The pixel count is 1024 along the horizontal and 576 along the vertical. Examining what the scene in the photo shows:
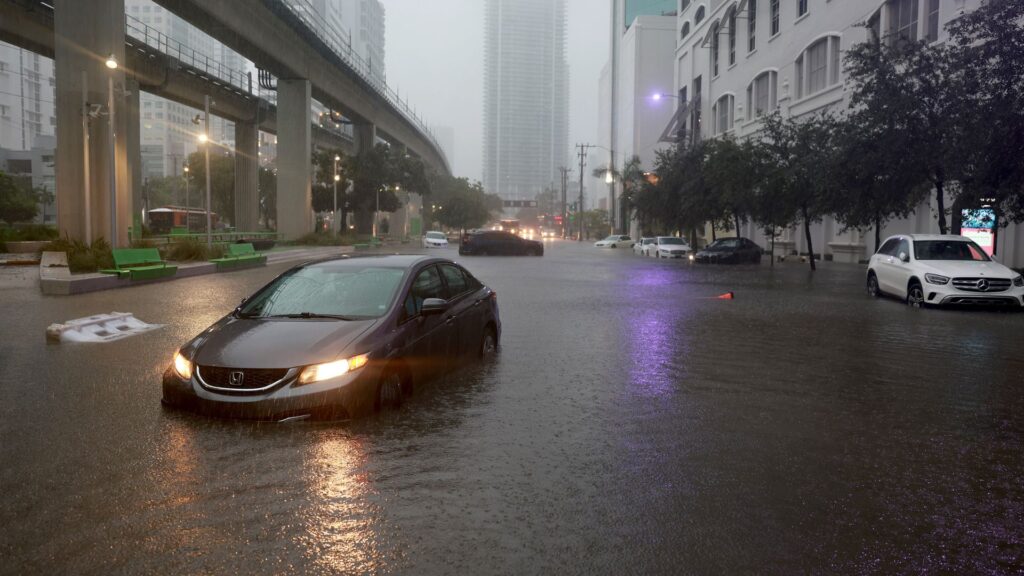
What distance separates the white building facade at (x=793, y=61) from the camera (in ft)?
107

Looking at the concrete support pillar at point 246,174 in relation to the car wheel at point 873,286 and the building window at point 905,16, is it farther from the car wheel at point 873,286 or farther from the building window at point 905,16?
the car wheel at point 873,286

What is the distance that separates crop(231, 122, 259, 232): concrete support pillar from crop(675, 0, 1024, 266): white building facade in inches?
1281

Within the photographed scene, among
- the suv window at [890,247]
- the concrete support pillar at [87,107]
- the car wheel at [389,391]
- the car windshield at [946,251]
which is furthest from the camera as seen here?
the concrete support pillar at [87,107]

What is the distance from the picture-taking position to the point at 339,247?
51.4 metres

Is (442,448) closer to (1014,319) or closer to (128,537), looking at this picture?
(128,537)

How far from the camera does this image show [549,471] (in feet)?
17.4

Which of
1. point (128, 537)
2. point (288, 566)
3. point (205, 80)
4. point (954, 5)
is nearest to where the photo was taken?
point (288, 566)

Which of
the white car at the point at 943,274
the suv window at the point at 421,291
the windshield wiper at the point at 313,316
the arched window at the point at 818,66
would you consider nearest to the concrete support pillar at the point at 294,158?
the arched window at the point at 818,66

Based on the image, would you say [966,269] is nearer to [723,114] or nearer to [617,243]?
[723,114]

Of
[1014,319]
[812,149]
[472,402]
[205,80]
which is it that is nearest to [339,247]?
[205,80]

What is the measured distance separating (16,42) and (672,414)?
36.9 m

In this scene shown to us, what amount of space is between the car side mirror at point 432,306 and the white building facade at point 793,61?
73.6ft

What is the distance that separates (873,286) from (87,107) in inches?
949

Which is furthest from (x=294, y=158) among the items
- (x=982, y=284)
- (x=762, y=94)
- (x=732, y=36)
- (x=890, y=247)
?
(x=982, y=284)
